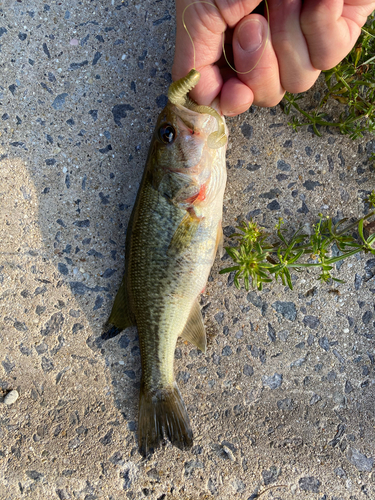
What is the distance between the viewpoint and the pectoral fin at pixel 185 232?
1840 mm

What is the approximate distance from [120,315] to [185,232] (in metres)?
0.73

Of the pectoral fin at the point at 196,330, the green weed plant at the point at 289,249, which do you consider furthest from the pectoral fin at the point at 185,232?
the pectoral fin at the point at 196,330

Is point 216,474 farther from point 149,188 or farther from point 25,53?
point 25,53

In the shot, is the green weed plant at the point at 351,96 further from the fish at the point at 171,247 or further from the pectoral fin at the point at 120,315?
the pectoral fin at the point at 120,315

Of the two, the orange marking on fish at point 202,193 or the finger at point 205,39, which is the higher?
the finger at point 205,39

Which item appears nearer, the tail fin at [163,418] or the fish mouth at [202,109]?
the fish mouth at [202,109]

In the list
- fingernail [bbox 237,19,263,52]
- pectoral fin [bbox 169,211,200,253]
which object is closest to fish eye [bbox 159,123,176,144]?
pectoral fin [bbox 169,211,200,253]

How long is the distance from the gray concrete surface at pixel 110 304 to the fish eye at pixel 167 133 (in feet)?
1.60

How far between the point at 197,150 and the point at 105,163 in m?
0.78

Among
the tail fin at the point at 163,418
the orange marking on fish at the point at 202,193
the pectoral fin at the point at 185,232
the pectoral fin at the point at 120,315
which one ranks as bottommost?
the tail fin at the point at 163,418

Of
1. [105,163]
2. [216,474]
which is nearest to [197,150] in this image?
[105,163]

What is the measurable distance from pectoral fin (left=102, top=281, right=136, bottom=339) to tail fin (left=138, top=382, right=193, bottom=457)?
1.24 ft

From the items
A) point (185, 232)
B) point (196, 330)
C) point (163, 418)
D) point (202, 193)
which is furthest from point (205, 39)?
point (163, 418)

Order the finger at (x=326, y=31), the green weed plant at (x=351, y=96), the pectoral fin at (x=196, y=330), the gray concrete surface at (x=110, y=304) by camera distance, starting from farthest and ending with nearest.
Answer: the gray concrete surface at (x=110, y=304) → the pectoral fin at (x=196, y=330) → the green weed plant at (x=351, y=96) → the finger at (x=326, y=31)
